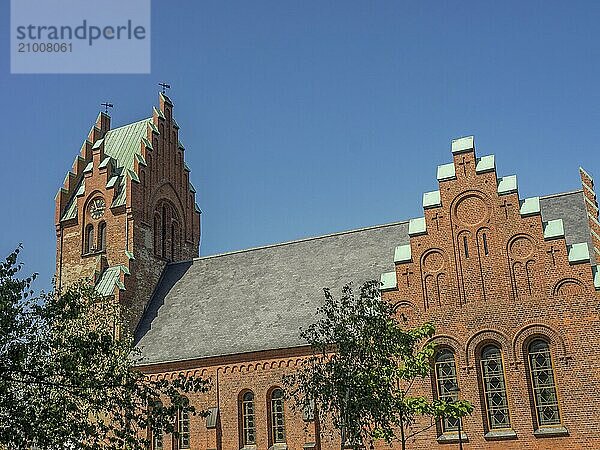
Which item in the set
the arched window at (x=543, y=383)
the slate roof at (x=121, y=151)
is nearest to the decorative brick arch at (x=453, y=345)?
the arched window at (x=543, y=383)

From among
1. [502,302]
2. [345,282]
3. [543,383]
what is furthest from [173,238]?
[543,383]

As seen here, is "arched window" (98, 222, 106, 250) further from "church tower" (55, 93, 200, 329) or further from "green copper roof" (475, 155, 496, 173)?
"green copper roof" (475, 155, 496, 173)

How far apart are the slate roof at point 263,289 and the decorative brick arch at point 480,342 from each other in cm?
615

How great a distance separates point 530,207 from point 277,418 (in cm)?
1505

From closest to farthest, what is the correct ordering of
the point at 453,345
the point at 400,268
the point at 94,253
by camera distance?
the point at 453,345
the point at 400,268
the point at 94,253

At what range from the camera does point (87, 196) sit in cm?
4566

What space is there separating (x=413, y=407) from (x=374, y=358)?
210cm

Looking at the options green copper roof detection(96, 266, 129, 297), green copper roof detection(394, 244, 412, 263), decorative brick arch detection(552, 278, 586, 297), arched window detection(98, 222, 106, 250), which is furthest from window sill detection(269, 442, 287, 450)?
arched window detection(98, 222, 106, 250)

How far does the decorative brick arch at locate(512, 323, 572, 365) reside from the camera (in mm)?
25484

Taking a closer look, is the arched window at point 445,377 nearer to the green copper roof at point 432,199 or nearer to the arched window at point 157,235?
the green copper roof at point 432,199

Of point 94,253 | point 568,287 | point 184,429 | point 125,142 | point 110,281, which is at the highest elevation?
point 125,142

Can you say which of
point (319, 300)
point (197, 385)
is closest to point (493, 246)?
point (319, 300)

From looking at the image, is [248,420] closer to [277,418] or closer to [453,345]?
[277,418]

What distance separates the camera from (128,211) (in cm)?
4338
